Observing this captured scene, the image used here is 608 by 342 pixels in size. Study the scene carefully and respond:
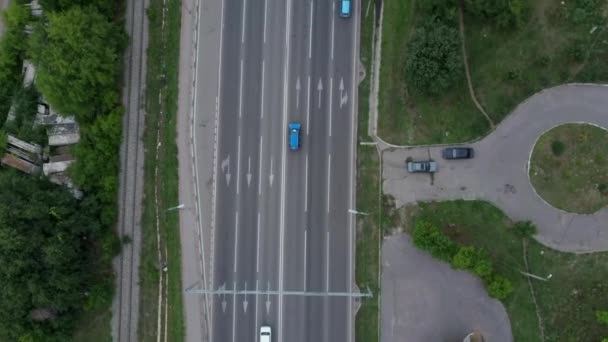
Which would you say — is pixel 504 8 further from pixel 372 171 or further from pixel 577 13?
pixel 372 171

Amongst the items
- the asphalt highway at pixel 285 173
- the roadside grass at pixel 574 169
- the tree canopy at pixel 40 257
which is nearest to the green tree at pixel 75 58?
the tree canopy at pixel 40 257

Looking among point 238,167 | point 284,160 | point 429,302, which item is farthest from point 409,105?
point 429,302

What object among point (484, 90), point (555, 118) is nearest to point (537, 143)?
point (555, 118)

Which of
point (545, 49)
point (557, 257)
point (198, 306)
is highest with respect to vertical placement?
point (545, 49)

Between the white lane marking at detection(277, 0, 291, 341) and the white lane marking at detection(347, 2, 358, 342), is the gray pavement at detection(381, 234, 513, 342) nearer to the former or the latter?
the white lane marking at detection(347, 2, 358, 342)

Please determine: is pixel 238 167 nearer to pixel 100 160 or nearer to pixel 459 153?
pixel 100 160

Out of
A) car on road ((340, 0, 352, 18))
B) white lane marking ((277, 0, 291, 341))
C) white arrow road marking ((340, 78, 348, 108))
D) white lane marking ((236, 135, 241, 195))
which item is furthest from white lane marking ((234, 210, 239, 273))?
car on road ((340, 0, 352, 18))
